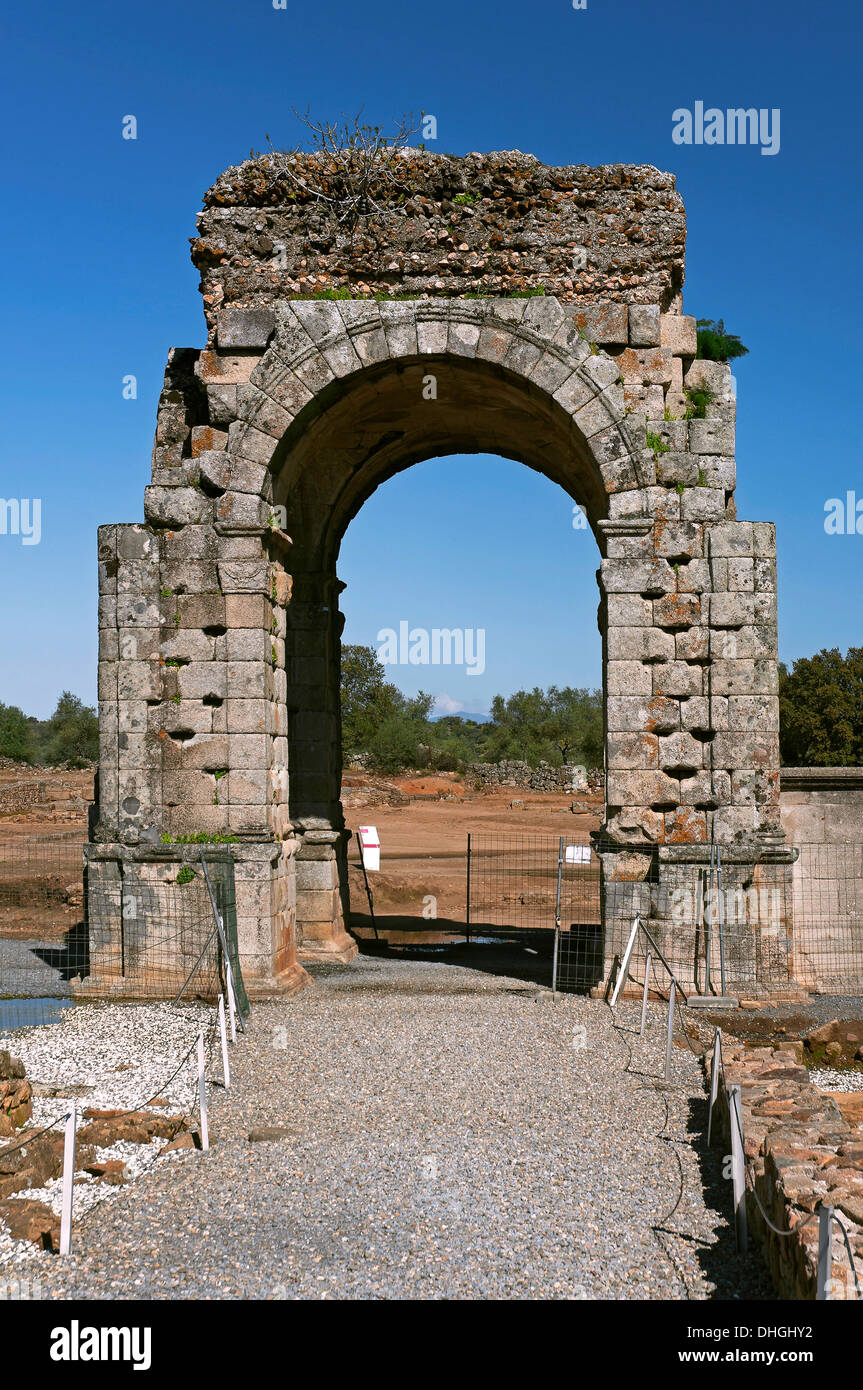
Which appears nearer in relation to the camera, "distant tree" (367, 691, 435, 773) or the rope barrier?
the rope barrier

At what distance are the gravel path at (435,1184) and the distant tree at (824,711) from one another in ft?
76.0

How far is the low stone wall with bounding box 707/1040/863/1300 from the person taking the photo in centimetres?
402

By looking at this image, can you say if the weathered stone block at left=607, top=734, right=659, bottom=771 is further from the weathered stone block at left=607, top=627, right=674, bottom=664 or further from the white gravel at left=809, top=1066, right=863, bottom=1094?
the white gravel at left=809, top=1066, right=863, bottom=1094

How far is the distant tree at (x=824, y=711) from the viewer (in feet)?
97.8

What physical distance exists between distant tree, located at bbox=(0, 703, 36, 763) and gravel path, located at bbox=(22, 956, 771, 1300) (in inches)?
1732

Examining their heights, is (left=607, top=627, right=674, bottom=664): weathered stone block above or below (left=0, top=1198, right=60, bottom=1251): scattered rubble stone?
above

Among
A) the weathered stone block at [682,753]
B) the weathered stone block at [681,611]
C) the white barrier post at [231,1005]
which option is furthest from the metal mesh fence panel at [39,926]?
the weathered stone block at [681,611]

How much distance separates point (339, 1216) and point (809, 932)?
668cm

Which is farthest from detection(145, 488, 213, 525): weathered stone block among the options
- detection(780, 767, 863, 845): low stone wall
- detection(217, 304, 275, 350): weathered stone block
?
detection(780, 767, 863, 845): low stone wall

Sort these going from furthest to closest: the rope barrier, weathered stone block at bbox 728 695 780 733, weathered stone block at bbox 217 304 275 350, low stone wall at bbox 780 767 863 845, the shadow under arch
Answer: low stone wall at bbox 780 767 863 845, the shadow under arch, weathered stone block at bbox 217 304 275 350, weathered stone block at bbox 728 695 780 733, the rope barrier

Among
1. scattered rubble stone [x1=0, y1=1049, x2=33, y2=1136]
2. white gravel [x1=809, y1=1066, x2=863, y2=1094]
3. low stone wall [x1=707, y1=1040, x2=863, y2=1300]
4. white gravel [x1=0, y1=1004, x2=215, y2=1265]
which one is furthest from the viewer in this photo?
white gravel [x1=809, y1=1066, x2=863, y2=1094]

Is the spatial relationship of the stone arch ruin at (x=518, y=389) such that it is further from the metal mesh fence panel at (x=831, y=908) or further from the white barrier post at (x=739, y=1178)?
the white barrier post at (x=739, y=1178)

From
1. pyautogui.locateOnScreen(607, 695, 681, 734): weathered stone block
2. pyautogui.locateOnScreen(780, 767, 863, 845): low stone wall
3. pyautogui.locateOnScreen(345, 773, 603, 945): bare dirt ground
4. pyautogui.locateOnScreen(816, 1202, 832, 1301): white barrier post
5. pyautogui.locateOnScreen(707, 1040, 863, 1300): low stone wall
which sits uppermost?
pyautogui.locateOnScreen(607, 695, 681, 734): weathered stone block

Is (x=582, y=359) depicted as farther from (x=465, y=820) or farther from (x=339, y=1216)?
(x=465, y=820)
